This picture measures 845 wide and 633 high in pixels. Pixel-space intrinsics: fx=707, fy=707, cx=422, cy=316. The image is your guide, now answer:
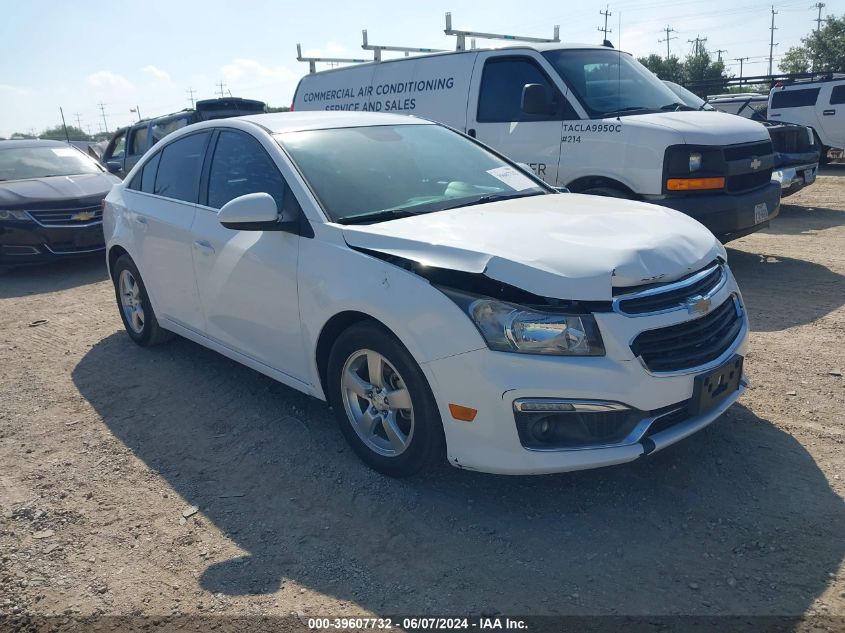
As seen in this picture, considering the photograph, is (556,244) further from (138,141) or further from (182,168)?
(138,141)

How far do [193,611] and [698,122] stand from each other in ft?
18.9

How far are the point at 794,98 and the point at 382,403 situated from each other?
16678 millimetres

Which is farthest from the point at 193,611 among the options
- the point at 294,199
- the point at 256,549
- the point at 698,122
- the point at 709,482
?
the point at 698,122

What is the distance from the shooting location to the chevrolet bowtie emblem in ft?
10.0

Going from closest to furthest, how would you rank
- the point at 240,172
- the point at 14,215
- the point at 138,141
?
the point at 240,172 < the point at 14,215 < the point at 138,141

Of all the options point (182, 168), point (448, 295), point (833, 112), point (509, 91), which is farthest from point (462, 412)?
point (833, 112)

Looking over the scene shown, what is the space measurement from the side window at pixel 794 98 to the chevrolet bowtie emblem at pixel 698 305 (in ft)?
51.6

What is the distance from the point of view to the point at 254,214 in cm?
361

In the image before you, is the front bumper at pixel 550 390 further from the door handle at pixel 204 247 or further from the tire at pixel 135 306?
the tire at pixel 135 306

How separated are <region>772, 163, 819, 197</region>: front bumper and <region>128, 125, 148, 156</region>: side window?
34.8 ft

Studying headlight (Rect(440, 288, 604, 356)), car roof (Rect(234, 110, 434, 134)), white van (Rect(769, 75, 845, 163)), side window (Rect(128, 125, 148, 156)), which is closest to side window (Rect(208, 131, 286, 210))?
car roof (Rect(234, 110, 434, 134))

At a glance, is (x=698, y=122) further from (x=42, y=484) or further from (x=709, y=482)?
(x=42, y=484)


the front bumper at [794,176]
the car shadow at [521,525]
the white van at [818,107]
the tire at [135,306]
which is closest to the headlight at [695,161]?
the car shadow at [521,525]

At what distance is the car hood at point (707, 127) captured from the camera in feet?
20.2
